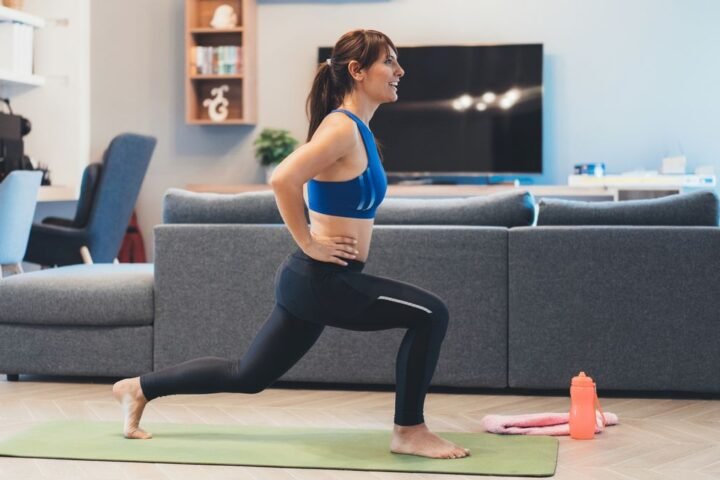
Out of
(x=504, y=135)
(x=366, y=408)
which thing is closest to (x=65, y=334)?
(x=366, y=408)

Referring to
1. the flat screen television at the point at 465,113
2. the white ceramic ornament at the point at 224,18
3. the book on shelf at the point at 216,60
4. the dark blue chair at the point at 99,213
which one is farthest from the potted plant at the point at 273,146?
the dark blue chair at the point at 99,213

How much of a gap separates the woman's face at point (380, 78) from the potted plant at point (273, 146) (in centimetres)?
489

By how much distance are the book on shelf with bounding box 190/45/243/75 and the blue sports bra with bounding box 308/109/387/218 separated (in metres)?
5.17

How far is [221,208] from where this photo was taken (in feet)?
13.1

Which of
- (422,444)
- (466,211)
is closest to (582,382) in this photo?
(422,444)

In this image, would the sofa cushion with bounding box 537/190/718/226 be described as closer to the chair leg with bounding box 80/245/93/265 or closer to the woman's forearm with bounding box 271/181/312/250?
the woman's forearm with bounding box 271/181/312/250

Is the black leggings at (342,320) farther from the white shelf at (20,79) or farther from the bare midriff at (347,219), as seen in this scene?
the white shelf at (20,79)

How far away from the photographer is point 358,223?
274 cm

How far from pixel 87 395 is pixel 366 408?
3.34 feet

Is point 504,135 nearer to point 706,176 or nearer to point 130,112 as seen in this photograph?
point 706,176

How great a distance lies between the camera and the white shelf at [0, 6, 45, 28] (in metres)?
6.65

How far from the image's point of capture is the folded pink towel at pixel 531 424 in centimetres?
319

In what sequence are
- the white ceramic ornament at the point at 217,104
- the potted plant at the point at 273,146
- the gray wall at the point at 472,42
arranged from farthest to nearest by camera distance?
the white ceramic ornament at the point at 217,104
the potted plant at the point at 273,146
the gray wall at the point at 472,42

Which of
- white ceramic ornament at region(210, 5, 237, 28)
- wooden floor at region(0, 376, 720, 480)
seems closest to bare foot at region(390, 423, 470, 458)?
wooden floor at region(0, 376, 720, 480)
